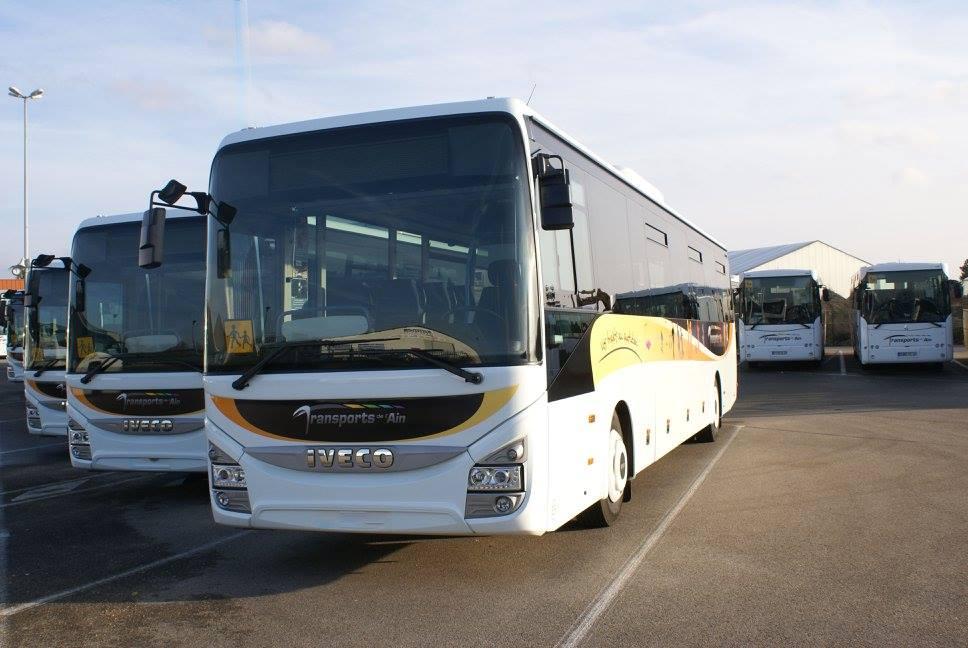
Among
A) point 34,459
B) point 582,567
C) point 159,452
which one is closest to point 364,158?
point 582,567

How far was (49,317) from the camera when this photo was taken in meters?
13.6

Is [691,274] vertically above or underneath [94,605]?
above

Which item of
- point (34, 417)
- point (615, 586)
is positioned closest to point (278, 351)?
point (615, 586)

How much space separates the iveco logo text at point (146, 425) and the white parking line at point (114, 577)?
1923 millimetres

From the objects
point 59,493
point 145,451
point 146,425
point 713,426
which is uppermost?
point 146,425

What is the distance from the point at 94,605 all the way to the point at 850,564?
485 centimetres

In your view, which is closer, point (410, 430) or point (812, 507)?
point (410, 430)

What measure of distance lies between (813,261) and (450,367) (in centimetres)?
6825

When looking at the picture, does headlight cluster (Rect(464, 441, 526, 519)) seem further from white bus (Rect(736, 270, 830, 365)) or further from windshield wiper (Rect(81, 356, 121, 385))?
white bus (Rect(736, 270, 830, 365))

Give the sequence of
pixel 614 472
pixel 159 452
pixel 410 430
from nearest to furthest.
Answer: pixel 410 430, pixel 614 472, pixel 159 452

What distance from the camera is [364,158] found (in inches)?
245

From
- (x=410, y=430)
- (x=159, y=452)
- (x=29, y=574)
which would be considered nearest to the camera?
(x=410, y=430)

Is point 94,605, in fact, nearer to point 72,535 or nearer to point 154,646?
point 154,646

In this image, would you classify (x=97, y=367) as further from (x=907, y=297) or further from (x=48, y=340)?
A: (x=907, y=297)
